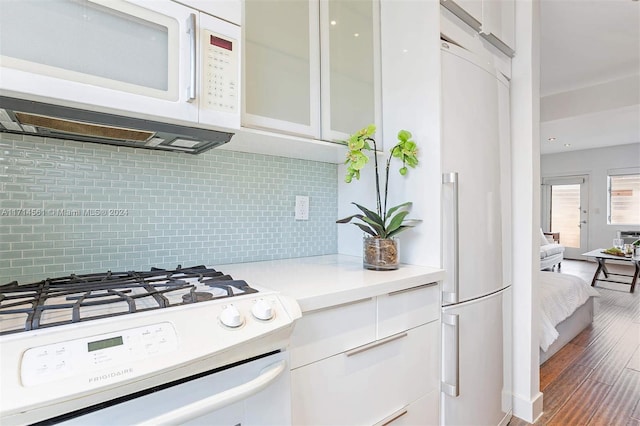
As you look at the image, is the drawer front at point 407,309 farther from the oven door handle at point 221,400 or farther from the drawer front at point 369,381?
the oven door handle at point 221,400

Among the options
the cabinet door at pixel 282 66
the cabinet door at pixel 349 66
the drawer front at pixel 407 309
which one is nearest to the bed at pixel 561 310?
the drawer front at pixel 407 309

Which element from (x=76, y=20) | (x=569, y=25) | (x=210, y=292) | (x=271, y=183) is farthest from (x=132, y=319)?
(x=569, y=25)

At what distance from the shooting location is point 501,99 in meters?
1.84

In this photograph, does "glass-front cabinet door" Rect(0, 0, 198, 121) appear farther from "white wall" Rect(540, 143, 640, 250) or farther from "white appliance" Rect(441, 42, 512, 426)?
"white wall" Rect(540, 143, 640, 250)

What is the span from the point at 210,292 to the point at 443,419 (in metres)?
1.20

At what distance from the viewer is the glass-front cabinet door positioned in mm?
782

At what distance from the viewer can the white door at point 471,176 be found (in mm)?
1469

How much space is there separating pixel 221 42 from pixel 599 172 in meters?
9.25

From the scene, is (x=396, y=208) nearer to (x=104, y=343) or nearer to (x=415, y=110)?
(x=415, y=110)

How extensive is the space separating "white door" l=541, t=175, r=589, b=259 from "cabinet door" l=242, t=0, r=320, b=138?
8799 mm

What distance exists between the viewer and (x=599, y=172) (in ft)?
24.5

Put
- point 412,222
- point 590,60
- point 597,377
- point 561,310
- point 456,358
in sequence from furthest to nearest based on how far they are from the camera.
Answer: point 590,60
point 561,310
point 597,377
point 412,222
point 456,358

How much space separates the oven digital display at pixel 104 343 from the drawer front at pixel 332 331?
46 centimetres

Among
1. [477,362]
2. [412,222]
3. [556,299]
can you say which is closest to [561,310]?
[556,299]
